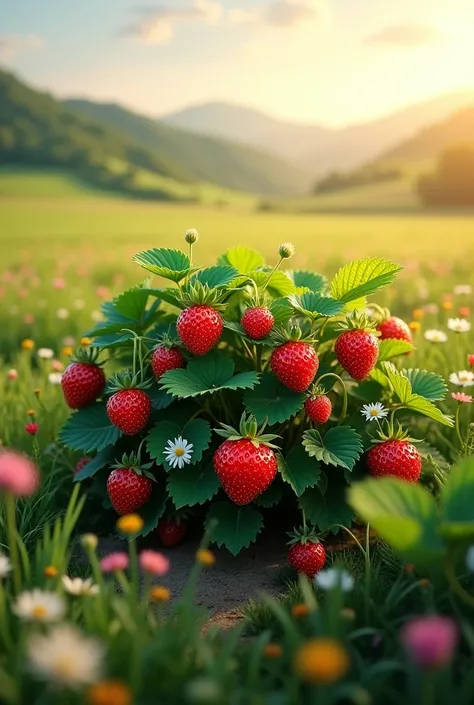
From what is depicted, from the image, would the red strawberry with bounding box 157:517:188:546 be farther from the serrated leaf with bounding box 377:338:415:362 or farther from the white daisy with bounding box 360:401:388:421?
the serrated leaf with bounding box 377:338:415:362

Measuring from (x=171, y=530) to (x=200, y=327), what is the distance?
81cm

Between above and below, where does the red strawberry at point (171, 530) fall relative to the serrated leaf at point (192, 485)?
below

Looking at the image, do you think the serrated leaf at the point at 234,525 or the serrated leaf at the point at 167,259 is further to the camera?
the serrated leaf at the point at 167,259

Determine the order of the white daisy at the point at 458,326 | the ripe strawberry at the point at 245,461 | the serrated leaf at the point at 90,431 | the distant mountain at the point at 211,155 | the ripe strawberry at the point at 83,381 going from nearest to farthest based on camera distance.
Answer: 1. the ripe strawberry at the point at 245,461
2. the serrated leaf at the point at 90,431
3. the ripe strawberry at the point at 83,381
4. the white daisy at the point at 458,326
5. the distant mountain at the point at 211,155

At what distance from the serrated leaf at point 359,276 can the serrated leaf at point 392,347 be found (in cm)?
30

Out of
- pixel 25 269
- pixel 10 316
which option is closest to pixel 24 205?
pixel 25 269

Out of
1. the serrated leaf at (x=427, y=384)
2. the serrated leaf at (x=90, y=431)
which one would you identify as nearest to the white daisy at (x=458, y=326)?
the serrated leaf at (x=427, y=384)

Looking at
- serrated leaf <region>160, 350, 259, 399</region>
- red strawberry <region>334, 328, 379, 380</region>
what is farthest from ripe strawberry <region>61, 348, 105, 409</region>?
red strawberry <region>334, 328, 379, 380</region>

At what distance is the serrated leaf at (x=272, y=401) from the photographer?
8.13 ft

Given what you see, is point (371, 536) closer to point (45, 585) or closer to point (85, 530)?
point (85, 530)

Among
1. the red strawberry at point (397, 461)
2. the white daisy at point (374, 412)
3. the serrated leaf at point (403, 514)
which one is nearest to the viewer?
the serrated leaf at point (403, 514)

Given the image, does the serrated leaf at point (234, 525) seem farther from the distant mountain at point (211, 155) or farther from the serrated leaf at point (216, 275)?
the distant mountain at point (211, 155)

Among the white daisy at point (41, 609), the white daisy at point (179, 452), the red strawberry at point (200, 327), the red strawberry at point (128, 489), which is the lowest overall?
the red strawberry at point (128, 489)

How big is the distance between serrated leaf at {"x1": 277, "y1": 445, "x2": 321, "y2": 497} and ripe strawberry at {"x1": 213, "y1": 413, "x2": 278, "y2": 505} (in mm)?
176
